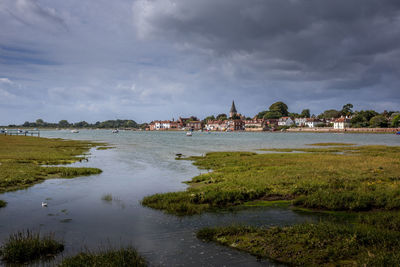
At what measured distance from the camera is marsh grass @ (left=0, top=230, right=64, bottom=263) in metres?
10.4

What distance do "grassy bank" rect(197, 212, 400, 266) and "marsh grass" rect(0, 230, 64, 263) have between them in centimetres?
611

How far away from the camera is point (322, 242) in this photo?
10.9 m

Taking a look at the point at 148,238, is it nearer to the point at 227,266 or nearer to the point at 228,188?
the point at 227,266

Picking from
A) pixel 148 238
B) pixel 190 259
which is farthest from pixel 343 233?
pixel 148 238

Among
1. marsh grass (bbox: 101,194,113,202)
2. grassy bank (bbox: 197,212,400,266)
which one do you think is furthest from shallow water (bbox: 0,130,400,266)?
grassy bank (bbox: 197,212,400,266)

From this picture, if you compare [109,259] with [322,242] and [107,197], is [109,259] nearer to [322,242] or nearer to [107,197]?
[322,242]

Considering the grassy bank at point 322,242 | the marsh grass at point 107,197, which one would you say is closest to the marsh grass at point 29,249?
the grassy bank at point 322,242

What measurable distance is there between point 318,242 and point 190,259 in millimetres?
5014

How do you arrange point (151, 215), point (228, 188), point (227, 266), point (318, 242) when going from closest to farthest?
point (227, 266), point (318, 242), point (151, 215), point (228, 188)

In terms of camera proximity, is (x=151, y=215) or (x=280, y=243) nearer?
(x=280, y=243)

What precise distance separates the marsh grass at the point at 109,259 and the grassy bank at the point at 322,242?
3492mm

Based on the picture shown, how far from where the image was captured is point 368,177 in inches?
904

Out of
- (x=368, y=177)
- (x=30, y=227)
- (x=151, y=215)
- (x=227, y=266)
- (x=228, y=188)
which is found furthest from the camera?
(x=368, y=177)

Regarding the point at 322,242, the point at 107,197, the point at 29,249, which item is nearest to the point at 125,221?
the point at 29,249
